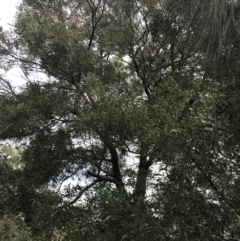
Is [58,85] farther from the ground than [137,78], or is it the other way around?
[137,78]

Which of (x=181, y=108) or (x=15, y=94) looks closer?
(x=181, y=108)

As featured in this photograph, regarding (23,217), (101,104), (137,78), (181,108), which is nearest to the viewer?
(181,108)

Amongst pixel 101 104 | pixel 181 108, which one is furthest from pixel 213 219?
pixel 101 104

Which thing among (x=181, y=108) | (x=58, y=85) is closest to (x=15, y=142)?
(x=58, y=85)

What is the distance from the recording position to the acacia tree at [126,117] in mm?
1578

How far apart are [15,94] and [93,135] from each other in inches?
40.7

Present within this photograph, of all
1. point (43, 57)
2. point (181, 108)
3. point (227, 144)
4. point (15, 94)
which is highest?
point (43, 57)

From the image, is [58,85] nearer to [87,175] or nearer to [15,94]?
[15,94]

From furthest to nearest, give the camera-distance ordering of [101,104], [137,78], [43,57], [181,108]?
[137,78]
[43,57]
[101,104]
[181,108]

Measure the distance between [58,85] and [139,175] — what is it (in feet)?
4.22

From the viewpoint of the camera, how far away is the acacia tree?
1578 mm

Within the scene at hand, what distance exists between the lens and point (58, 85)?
3891 mm

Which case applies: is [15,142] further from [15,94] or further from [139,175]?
[139,175]

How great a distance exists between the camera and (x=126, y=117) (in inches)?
110
